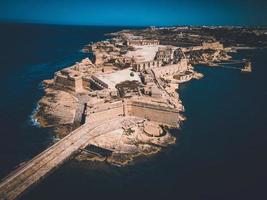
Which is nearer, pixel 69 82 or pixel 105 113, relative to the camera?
pixel 105 113

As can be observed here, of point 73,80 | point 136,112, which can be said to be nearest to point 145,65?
point 73,80

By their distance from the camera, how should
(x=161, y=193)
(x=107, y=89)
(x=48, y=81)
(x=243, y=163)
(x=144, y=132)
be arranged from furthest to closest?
(x=48, y=81)
(x=107, y=89)
(x=144, y=132)
(x=243, y=163)
(x=161, y=193)

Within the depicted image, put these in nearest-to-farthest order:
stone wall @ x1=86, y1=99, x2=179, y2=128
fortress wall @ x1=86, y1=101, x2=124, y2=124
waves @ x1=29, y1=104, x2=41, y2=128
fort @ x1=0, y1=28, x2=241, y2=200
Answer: fort @ x1=0, y1=28, x2=241, y2=200 → fortress wall @ x1=86, y1=101, x2=124, y2=124 → stone wall @ x1=86, y1=99, x2=179, y2=128 → waves @ x1=29, y1=104, x2=41, y2=128

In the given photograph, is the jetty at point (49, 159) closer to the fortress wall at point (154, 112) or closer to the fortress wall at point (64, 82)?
the fortress wall at point (154, 112)

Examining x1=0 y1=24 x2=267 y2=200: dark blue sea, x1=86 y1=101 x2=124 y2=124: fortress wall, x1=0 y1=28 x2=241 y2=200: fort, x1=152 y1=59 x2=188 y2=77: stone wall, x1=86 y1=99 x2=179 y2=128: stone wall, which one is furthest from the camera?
x1=152 y1=59 x2=188 y2=77: stone wall

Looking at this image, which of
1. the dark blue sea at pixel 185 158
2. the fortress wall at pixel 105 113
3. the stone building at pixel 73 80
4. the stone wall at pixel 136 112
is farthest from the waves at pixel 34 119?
the stone building at pixel 73 80

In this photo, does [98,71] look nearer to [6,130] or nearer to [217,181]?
[6,130]

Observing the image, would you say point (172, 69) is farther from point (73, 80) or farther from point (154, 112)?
point (154, 112)

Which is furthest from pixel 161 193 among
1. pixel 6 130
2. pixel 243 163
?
pixel 6 130

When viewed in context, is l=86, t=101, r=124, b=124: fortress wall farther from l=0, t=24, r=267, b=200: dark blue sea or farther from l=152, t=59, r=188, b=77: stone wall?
l=152, t=59, r=188, b=77: stone wall

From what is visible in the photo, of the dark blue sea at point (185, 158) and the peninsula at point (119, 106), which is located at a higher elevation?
the peninsula at point (119, 106)

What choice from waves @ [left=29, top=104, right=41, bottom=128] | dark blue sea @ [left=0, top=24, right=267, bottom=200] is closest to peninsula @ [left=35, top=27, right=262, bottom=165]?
waves @ [left=29, top=104, right=41, bottom=128]
